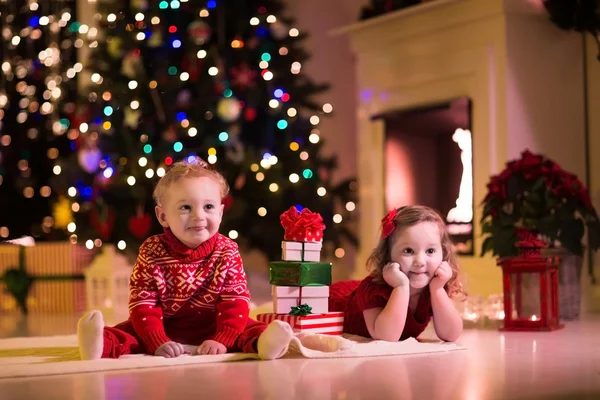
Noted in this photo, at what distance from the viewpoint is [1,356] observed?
9.04 feet

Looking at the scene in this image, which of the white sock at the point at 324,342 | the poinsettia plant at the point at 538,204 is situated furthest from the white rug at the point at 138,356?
the poinsettia plant at the point at 538,204

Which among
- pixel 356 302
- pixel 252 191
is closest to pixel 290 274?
pixel 356 302

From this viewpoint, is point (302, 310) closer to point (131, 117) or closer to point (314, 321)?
point (314, 321)

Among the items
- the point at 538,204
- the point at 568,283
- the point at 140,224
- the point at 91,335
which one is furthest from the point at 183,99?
the point at 91,335

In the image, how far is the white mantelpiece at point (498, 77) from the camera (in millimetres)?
4648

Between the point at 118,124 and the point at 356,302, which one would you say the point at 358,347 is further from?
the point at 118,124

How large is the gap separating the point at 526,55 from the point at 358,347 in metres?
2.53

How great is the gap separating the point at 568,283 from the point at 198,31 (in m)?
2.24

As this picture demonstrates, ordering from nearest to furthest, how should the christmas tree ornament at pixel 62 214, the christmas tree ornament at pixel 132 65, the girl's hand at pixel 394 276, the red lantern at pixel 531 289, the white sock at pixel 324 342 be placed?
the white sock at pixel 324 342 < the girl's hand at pixel 394 276 < the red lantern at pixel 531 289 < the christmas tree ornament at pixel 132 65 < the christmas tree ornament at pixel 62 214

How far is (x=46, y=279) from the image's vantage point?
4918mm

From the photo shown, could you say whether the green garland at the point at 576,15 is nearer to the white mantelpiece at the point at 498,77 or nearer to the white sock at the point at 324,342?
the white mantelpiece at the point at 498,77

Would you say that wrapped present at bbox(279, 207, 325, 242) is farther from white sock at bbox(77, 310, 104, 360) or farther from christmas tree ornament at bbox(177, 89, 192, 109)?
christmas tree ornament at bbox(177, 89, 192, 109)

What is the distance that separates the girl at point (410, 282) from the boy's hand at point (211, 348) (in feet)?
1.61

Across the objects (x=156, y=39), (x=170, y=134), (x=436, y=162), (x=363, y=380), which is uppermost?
(x=156, y=39)
